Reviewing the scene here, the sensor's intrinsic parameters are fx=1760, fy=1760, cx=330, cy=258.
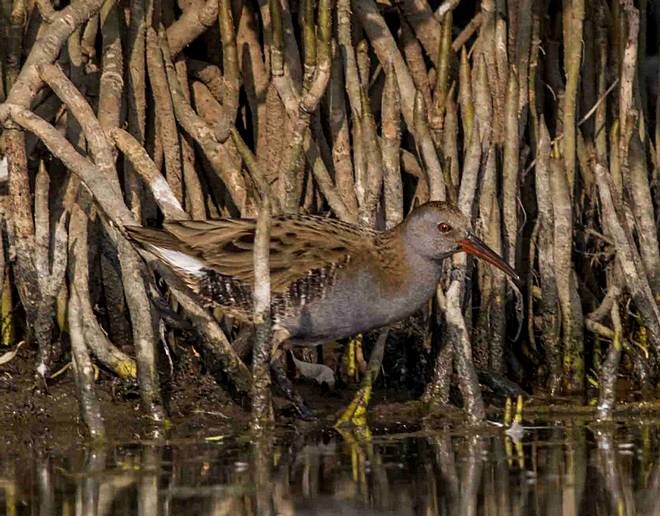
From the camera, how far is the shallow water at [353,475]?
580 cm

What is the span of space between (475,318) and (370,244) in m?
1.00

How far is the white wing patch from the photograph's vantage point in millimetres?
7566

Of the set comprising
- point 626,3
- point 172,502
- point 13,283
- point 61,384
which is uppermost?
point 626,3

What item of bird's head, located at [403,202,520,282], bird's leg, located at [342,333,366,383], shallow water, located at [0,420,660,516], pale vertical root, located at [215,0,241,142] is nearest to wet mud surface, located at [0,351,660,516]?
shallow water, located at [0,420,660,516]

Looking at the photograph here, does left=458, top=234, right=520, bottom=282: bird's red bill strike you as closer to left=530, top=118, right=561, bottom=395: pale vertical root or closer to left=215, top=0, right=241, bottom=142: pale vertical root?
left=530, top=118, right=561, bottom=395: pale vertical root

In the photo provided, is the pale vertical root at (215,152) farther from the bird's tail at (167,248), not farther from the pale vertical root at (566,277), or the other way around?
the pale vertical root at (566,277)

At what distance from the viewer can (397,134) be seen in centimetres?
840

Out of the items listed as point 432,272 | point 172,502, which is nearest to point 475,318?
point 432,272

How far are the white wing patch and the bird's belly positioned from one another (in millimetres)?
442

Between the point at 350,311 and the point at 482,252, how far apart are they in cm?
66

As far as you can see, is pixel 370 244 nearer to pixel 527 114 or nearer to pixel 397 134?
pixel 397 134

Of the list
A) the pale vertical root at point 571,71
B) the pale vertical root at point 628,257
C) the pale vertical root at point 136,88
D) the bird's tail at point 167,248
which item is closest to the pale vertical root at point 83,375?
the bird's tail at point 167,248

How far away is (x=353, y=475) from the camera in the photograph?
6.30 metres

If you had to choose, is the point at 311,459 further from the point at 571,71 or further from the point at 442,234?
the point at 571,71
